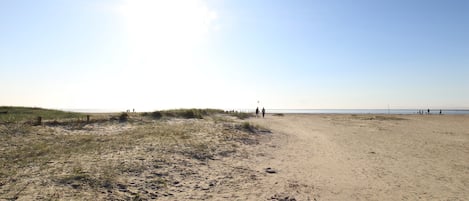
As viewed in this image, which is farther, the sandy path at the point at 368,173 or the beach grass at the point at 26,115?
the beach grass at the point at 26,115

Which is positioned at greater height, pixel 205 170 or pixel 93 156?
pixel 93 156

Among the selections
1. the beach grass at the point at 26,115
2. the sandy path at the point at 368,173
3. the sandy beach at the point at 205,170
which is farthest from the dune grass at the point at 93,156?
the sandy path at the point at 368,173

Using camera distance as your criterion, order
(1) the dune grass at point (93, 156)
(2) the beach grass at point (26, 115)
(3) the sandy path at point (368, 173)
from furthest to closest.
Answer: (2) the beach grass at point (26, 115) < (3) the sandy path at point (368, 173) < (1) the dune grass at point (93, 156)

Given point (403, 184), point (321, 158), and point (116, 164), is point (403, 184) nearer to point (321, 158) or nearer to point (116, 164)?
point (321, 158)

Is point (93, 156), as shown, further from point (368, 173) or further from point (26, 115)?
point (26, 115)

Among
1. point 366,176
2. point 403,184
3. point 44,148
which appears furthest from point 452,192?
point 44,148

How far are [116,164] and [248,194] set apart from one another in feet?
15.1

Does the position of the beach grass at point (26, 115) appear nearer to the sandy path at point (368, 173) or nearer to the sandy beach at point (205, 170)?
the sandy beach at point (205, 170)

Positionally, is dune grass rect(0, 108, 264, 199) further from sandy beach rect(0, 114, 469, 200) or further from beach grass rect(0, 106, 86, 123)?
beach grass rect(0, 106, 86, 123)

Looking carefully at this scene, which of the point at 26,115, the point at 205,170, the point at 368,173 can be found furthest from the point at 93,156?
the point at 26,115

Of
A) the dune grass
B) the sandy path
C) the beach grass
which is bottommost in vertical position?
the sandy path

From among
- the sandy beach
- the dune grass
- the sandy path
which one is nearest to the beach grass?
the dune grass

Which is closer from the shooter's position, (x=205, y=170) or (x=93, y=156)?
(x=205, y=170)

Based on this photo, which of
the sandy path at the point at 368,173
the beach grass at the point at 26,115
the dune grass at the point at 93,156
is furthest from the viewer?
the beach grass at the point at 26,115
